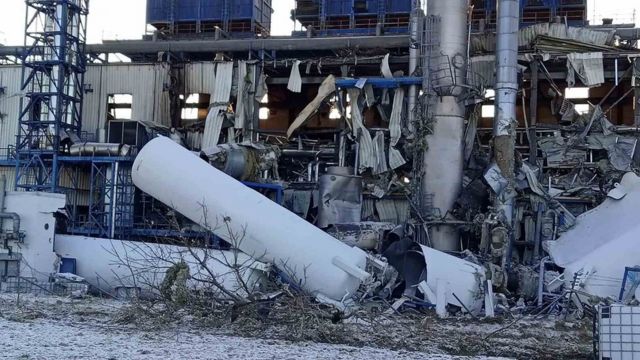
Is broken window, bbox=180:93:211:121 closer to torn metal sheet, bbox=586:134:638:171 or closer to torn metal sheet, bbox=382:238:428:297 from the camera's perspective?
torn metal sheet, bbox=382:238:428:297

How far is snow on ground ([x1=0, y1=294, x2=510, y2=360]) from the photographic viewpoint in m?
9.97

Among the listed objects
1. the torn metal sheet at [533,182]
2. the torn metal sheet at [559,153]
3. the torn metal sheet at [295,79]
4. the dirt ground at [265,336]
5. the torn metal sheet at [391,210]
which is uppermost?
the torn metal sheet at [295,79]

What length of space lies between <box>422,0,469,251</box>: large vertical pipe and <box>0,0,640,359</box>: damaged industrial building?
61 millimetres

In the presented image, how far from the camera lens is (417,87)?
2445cm

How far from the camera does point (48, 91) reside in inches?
1032

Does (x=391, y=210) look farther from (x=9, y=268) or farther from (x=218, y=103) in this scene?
(x=9, y=268)

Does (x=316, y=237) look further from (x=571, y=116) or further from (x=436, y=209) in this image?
(x=571, y=116)

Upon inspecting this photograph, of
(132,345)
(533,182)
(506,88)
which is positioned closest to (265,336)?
(132,345)

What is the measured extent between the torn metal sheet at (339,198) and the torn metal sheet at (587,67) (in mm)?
8494

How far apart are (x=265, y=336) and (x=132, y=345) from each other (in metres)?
2.30

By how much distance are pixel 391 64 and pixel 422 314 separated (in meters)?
14.2

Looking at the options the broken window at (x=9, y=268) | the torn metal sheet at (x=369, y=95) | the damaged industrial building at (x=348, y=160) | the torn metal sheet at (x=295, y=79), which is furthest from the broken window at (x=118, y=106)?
the broken window at (x=9, y=268)

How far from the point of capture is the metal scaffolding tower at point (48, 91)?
25875 mm

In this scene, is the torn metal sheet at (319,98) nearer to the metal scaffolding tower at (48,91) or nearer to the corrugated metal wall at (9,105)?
the metal scaffolding tower at (48,91)
